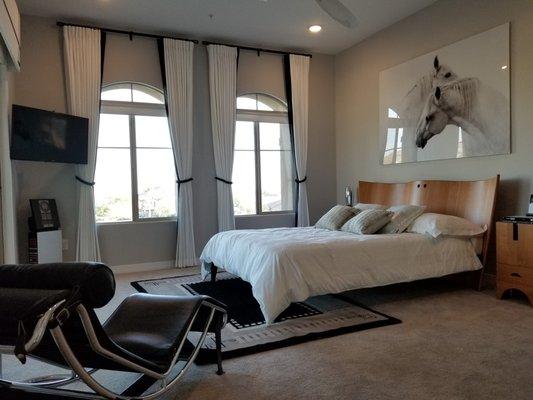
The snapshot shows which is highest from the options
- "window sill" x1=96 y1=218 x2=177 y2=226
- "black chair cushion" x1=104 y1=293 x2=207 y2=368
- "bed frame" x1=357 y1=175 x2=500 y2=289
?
"bed frame" x1=357 y1=175 x2=500 y2=289

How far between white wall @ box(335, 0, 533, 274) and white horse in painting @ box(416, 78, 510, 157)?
98 mm

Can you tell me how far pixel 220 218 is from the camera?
18.3ft

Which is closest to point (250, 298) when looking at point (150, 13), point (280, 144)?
point (280, 144)

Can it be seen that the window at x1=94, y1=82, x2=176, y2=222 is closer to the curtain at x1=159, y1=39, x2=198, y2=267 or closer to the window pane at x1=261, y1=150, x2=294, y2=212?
the curtain at x1=159, y1=39, x2=198, y2=267

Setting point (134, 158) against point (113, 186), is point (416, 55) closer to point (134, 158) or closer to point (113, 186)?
point (134, 158)

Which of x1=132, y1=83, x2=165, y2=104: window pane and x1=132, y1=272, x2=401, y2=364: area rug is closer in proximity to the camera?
x1=132, y1=272, x2=401, y2=364: area rug

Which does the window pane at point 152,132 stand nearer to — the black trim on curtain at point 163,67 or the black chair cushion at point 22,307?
the black trim on curtain at point 163,67

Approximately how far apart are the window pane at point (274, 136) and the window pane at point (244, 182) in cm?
28

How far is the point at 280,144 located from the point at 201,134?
129cm

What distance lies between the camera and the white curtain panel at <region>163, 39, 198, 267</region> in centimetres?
525

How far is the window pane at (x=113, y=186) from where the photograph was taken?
16.8 ft

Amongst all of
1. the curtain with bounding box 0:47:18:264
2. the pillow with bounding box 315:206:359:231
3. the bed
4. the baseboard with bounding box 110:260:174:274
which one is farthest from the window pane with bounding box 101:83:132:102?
the pillow with bounding box 315:206:359:231

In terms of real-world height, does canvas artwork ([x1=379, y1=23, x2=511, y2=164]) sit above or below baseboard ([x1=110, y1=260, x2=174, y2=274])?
above

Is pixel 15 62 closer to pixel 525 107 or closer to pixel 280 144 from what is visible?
pixel 280 144
